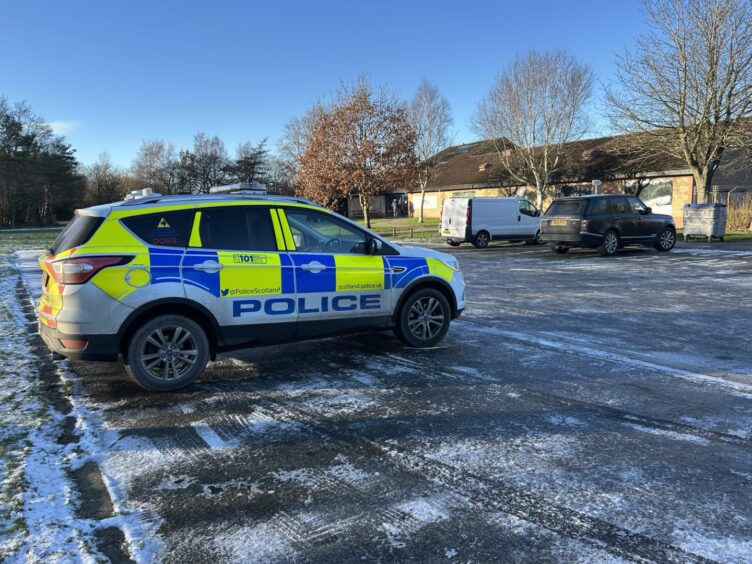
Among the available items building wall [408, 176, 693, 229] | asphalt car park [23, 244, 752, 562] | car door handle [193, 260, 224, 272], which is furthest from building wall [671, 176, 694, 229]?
car door handle [193, 260, 224, 272]

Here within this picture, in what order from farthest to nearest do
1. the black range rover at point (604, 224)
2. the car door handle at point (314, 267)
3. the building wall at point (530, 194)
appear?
the building wall at point (530, 194) → the black range rover at point (604, 224) → the car door handle at point (314, 267)

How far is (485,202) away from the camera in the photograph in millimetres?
21625

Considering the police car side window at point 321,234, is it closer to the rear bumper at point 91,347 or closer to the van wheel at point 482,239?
the rear bumper at point 91,347

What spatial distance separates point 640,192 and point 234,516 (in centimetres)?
3252

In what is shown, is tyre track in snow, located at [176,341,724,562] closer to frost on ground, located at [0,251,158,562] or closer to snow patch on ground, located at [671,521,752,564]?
snow patch on ground, located at [671,521,752,564]

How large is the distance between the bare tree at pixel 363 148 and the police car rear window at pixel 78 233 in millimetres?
25573

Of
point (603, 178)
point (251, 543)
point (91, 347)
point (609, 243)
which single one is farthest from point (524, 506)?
point (603, 178)

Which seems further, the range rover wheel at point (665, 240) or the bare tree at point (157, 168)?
the bare tree at point (157, 168)

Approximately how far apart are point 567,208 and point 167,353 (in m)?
14.9

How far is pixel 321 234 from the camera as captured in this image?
562cm

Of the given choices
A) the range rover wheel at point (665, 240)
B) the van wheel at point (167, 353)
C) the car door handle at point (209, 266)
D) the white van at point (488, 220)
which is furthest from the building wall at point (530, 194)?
the van wheel at point (167, 353)

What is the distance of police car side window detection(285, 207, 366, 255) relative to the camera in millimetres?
5449

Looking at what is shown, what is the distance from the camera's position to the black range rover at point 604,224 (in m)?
16.5

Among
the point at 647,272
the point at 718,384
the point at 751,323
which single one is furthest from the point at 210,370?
the point at 647,272
